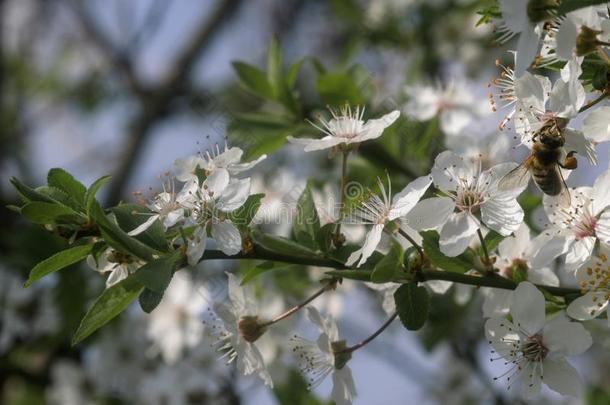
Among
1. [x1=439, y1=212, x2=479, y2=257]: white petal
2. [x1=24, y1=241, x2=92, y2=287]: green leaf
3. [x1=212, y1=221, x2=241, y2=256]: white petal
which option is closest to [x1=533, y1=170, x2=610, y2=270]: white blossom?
A: [x1=439, y1=212, x2=479, y2=257]: white petal

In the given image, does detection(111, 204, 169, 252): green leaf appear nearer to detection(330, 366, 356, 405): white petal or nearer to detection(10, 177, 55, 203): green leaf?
detection(10, 177, 55, 203): green leaf

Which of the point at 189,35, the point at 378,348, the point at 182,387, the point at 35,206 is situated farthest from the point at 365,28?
the point at 35,206

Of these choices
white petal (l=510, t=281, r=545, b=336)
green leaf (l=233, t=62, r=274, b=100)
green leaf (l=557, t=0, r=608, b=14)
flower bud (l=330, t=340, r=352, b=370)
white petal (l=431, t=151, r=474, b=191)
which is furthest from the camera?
green leaf (l=233, t=62, r=274, b=100)

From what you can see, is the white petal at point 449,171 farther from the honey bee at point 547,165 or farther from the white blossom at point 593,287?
the white blossom at point 593,287

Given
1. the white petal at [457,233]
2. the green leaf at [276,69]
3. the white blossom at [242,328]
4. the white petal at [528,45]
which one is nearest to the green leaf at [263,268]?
the white blossom at [242,328]

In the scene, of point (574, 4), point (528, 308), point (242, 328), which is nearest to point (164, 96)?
point (242, 328)

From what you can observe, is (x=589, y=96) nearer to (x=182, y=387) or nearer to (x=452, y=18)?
(x=182, y=387)

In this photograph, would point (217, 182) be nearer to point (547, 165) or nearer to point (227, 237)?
point (227, 237)
